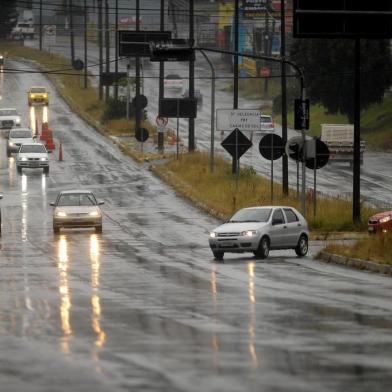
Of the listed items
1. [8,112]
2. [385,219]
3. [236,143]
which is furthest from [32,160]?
[385,219]

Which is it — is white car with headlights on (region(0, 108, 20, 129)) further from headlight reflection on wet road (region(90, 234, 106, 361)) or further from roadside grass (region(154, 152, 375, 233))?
headlight reflection on wet road (region(90, 234, 106, 361))

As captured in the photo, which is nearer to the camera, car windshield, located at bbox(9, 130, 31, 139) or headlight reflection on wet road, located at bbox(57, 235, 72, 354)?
headlight reflection on wet road, located at bbox(57, 235, 72, 354)

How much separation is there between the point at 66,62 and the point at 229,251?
116m

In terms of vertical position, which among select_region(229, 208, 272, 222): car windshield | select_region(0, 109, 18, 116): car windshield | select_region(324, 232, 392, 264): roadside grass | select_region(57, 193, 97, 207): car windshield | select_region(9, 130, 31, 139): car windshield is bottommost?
select_region(9, 130, 31, 139): car windshield

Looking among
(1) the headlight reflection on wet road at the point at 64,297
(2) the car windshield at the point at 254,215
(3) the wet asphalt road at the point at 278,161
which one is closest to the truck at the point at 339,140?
(3) the wet asphalt road at the point at 278,161

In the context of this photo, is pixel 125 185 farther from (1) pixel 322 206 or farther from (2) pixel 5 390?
(2) pixel 5 390

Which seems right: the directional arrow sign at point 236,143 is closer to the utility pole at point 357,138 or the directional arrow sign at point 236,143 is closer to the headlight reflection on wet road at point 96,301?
the utility pole at point 357,138

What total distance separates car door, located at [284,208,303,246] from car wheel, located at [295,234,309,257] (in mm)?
146

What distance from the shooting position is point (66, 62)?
153m

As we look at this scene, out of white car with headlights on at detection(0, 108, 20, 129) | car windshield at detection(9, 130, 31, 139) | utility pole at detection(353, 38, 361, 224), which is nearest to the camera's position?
utility pole at detection(353, 38, 361, 224)

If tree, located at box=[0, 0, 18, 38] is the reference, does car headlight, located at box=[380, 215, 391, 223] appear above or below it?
below

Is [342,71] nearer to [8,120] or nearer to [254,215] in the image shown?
[8,120]

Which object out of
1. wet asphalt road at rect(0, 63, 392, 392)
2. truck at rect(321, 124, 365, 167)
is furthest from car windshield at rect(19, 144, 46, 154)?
wet asphalt road at rect(0, 63, 392, 392)

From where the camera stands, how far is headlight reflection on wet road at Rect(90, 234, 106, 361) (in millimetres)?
18945
